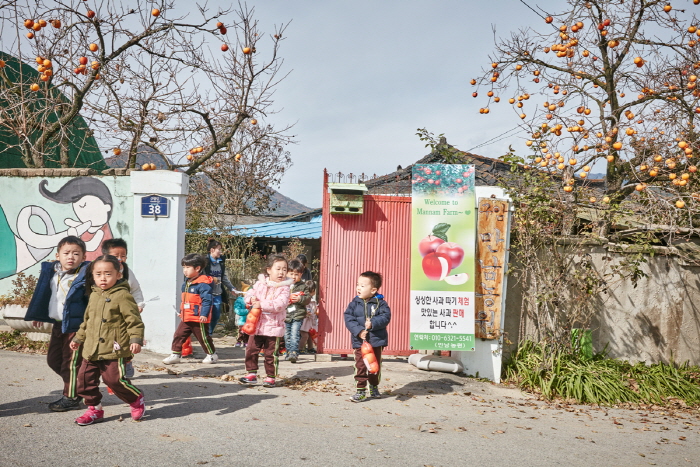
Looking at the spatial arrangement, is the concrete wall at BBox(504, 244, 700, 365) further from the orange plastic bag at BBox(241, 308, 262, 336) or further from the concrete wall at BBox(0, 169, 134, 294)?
the concrete wall at BBox(0, 169, 134, 294)

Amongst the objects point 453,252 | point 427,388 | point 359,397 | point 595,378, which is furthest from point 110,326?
point 595,378

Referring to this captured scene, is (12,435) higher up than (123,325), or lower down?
lower down

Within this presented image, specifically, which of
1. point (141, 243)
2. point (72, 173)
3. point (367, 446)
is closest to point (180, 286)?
point (141, 243)

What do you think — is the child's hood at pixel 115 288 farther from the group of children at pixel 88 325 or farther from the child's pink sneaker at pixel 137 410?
the child's pink sneaker at pixel 137 410

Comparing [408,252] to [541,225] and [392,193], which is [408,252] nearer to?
[392,193]

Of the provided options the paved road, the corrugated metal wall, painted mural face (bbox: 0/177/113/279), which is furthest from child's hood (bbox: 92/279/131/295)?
painted mural face (bbox: 0/177/113/279)

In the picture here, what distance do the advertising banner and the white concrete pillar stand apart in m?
3.09

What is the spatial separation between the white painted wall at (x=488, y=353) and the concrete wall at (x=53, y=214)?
4.84 m

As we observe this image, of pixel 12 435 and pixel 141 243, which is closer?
pixel 12 435

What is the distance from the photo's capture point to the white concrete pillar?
24.1 ft

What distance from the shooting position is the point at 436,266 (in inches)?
281

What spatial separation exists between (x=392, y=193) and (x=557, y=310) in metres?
2.64

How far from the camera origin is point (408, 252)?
7730 mm

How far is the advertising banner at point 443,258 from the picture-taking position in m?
7.11
